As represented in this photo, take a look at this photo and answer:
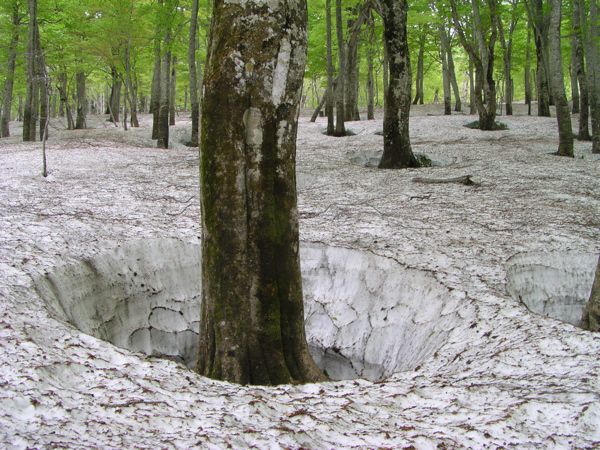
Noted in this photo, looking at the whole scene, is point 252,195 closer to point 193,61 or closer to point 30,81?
point 193,61

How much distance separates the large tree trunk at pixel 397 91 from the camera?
8.39m

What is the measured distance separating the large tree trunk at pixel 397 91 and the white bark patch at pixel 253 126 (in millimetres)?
6557

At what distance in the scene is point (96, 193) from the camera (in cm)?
658

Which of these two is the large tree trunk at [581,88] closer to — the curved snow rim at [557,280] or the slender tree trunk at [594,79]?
the slender tree trunk at [594,79]

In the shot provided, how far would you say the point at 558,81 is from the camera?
373 inches

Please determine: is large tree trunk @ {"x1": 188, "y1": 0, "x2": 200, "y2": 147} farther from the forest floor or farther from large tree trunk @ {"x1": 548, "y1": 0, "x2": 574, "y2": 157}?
large tree trunk @ {"x1": 548, "y1": 0, "x2": 574, "y2": 157}

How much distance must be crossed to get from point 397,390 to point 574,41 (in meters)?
15.0

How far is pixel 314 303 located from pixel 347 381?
88.7 inches

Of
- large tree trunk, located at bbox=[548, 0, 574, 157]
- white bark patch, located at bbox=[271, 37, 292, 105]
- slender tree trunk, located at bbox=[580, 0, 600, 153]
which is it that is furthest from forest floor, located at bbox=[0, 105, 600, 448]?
slender tree trunk, located at bbox=[580, 0, 600, 153]

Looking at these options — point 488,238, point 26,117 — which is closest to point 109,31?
point 26,117

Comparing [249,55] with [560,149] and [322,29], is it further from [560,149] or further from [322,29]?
[322,29]

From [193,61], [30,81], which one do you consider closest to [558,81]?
[193,61]

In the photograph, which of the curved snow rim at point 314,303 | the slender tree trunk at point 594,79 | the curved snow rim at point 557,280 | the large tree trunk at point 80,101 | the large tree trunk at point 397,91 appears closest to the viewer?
the curved snow rim at point 314,303

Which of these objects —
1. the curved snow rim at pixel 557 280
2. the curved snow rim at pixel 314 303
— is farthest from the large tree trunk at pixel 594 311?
the curved snow rim at pixel 557 280
